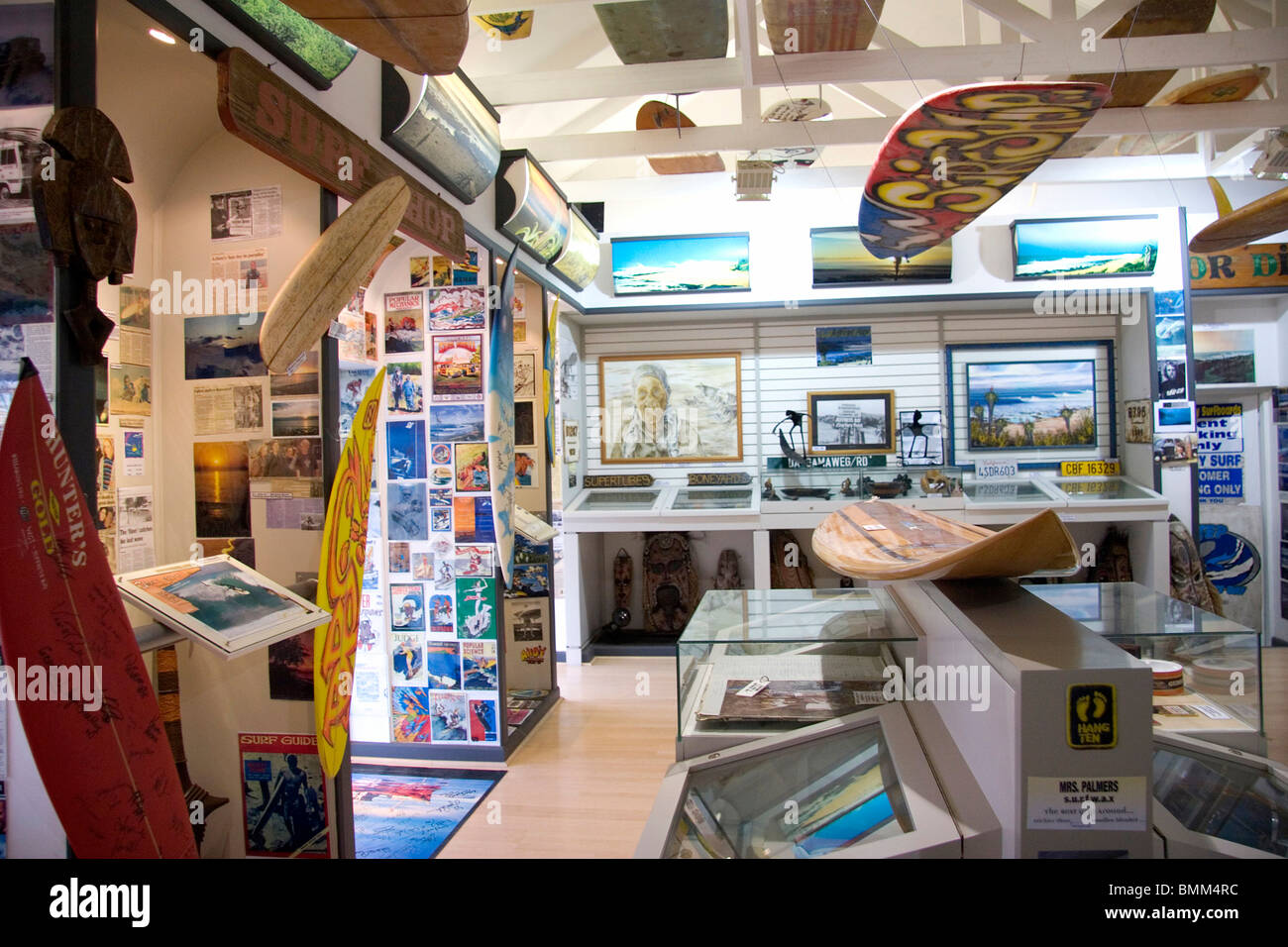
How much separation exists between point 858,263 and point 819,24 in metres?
2.92

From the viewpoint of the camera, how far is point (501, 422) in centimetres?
407

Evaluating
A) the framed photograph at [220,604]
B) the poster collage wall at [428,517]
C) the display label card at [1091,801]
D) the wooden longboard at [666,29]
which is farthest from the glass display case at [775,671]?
the wooden longboard at [666,29]

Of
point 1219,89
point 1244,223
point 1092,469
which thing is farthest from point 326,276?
point 1092,469

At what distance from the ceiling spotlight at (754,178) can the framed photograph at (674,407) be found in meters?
2.12

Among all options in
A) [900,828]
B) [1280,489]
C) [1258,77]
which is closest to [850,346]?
[1258,77]

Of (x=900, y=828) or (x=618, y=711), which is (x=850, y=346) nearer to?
(x=618, y=711)

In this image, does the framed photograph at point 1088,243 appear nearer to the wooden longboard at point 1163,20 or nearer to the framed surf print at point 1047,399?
the framed surf print at point 1047,399

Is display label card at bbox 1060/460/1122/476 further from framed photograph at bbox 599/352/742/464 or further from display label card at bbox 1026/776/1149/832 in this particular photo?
display label card at bbox 1026/776/1149/832

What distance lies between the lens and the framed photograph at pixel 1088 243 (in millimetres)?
6125

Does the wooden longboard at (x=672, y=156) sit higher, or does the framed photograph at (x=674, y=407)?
the wooden longboard at (x=672, y=156)

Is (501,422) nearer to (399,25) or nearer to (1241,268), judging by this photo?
(399,25)

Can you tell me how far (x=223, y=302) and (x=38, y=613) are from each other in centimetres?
149

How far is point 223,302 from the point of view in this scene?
2678mm

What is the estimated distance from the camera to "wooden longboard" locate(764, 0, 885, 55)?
3312 mm
